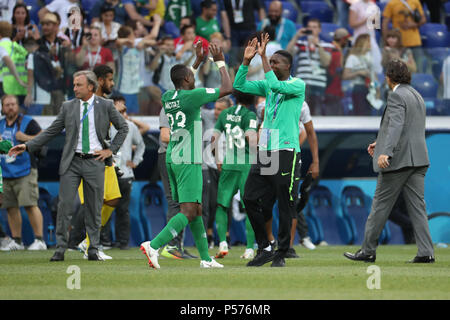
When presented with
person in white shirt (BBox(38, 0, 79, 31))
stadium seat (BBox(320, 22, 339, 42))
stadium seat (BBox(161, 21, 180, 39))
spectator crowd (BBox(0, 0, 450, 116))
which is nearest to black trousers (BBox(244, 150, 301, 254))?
spectator crowd (BBox(0, 0, 450, 116))

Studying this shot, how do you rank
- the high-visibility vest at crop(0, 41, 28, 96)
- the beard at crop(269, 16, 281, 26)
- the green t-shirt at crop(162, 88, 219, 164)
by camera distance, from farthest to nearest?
the beard at crop(269, 16, 281, 26) → the high-visibility vest at crop(0, 41, 28, 96) → the green t-shirt at crop(162, 88, 219, 164)

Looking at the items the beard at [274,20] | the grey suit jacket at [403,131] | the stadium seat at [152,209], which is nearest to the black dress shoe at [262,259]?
the grey suit jacket at [403,131]

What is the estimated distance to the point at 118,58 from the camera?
15.3m

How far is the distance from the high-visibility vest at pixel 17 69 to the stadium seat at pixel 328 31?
631 cm

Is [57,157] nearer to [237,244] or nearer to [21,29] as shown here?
[21,29]

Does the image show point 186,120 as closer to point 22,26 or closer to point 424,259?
point 424,259

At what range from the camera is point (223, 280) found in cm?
802

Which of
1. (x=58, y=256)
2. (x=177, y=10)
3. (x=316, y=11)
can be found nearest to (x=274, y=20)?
(x=177, y=10)

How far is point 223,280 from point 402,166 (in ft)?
10.3

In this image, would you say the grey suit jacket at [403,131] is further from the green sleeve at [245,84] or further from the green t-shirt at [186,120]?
the green t-shirt at [186,120]

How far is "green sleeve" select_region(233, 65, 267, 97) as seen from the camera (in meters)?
9.25

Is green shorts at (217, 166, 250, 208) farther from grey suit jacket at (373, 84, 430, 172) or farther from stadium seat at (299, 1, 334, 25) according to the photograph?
stadium seat at (299, 1, 334, 25)

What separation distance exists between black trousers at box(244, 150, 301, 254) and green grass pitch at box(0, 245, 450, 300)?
47 cm
